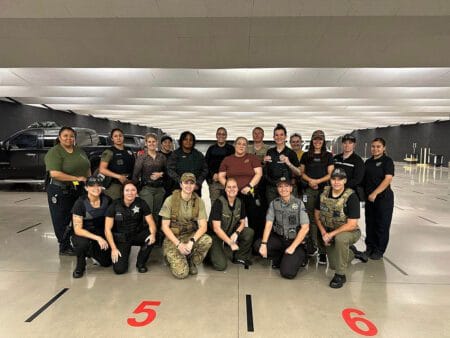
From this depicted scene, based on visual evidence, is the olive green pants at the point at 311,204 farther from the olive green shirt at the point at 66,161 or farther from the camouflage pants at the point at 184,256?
the olive green shirt at the point at 66,161

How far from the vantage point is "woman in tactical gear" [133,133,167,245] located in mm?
4305

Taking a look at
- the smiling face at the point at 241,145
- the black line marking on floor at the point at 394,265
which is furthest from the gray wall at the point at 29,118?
the black line marking on floor at the point at 394,265

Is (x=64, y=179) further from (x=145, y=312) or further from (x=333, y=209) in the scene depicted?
(x=333, y=209)

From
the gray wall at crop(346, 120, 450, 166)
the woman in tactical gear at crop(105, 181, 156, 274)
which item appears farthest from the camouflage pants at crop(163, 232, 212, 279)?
the gray wall at crop(346, 120, 450, 166)

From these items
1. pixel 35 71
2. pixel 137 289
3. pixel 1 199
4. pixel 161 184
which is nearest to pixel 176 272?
pixel 137 289

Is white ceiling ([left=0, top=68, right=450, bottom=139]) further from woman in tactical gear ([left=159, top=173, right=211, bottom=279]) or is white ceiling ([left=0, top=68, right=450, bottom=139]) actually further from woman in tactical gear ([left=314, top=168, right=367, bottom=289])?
woman in tactical gear ([left=159, top=173, right=211, bottom=279])

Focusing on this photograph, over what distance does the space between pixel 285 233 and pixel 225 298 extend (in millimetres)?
1101

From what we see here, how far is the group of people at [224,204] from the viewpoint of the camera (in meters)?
3.51

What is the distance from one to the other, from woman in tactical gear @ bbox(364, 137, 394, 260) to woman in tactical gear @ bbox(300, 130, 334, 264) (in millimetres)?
540

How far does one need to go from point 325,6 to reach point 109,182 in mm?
4414

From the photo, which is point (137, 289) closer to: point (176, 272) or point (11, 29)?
point (176, 272)

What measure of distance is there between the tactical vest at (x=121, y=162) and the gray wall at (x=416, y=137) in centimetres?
2704

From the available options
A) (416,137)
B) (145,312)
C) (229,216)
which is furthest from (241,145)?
(416,137)

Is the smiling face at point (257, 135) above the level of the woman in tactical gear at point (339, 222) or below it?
above
